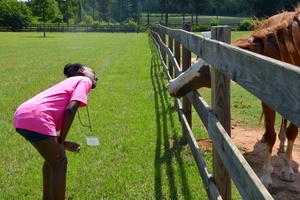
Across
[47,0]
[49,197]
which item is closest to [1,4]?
[47,0]

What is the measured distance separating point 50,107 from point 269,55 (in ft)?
7.07

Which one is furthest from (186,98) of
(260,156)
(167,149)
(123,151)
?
(260,156)

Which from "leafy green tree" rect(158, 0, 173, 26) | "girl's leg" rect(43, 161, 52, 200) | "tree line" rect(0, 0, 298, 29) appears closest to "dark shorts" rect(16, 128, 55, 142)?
"girl's leg" rect(43, 161, 52, 200)

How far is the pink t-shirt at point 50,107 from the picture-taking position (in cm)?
279

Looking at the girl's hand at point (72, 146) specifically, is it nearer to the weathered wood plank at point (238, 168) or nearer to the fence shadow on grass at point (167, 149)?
the fence shadow on grass at point (167, 149)

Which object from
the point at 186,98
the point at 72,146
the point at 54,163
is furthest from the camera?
the point at 186,98

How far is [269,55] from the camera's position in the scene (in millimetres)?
3689

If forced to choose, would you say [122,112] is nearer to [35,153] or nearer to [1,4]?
[35,153]

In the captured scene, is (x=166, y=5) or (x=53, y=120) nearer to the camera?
(x=53, y=120)

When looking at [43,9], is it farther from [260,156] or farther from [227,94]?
[227,94]

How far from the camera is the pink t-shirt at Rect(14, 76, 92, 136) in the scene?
2.79m

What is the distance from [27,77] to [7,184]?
7.95 metres

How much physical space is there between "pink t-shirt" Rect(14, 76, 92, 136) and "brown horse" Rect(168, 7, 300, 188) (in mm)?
1477

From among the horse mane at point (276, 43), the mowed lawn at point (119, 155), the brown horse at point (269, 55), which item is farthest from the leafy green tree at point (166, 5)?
the horse mane at point (276, 43)
